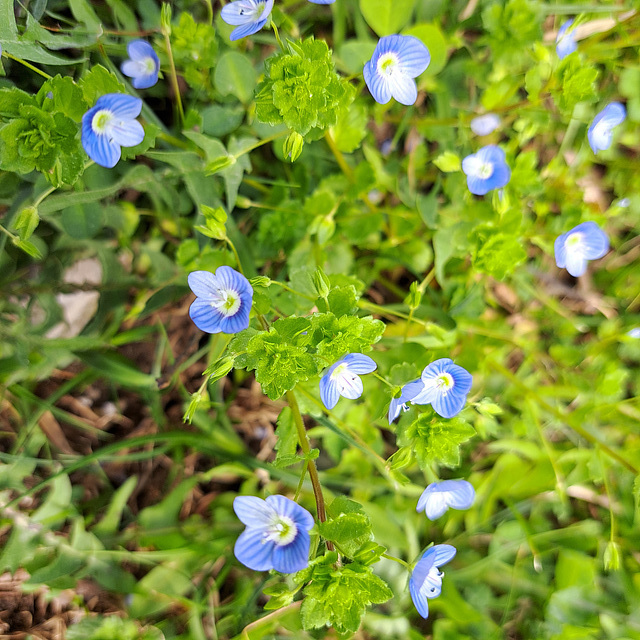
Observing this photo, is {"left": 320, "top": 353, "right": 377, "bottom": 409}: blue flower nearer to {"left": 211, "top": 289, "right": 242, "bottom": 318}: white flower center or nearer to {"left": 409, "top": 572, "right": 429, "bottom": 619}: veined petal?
{"left": 211, "top": 289, "right": 242, "bottom": 318}: white flower center

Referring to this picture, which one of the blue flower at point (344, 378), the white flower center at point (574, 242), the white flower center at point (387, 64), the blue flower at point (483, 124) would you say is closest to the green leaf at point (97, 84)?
the white flower center at point (387, 64)

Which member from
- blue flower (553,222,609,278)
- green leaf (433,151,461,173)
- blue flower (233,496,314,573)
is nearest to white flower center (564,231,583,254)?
blue flower (553,222,609,278)

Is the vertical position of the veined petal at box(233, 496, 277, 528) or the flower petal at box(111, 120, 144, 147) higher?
the flower petal at box(111, 120, 144, 147)

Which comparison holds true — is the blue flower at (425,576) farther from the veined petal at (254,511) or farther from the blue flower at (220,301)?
the blue flower at (220,301)

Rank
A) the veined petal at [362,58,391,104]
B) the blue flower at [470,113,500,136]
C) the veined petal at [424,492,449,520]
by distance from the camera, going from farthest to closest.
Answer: the blue flower at [470,113,500,136] < the veined petal at [424,492,449,520] < the veined petal at [362,58,391,104]

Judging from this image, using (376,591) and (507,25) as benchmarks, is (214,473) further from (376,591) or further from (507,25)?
(507,25)

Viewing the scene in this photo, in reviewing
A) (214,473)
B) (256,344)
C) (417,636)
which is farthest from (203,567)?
(256,344)

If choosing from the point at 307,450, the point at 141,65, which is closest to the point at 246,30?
the point at 141,65

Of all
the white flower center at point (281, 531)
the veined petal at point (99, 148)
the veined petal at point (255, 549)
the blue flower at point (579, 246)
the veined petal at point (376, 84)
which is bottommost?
the veined petal at point (255, 549)
